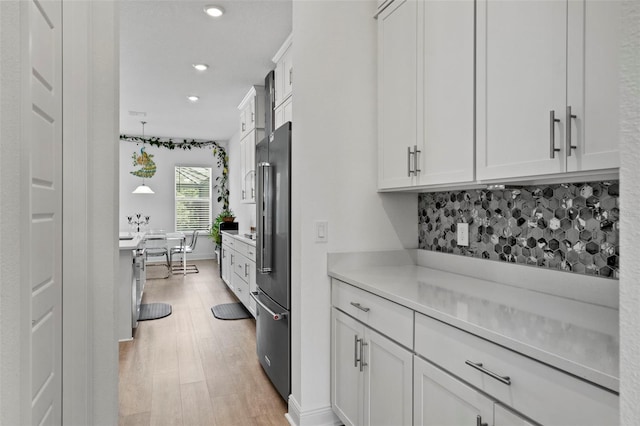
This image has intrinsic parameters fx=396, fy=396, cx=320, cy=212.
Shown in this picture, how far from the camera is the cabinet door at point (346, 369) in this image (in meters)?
1.90

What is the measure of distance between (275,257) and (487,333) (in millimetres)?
1639

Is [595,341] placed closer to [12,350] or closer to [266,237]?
[12,350]

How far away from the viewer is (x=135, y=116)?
664cm

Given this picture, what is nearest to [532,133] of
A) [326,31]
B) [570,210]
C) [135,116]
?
[570,210]

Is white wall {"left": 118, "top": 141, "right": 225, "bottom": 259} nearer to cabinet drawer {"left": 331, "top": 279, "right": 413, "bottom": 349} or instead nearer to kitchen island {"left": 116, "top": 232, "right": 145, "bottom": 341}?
kitchen island {"left": 116, "top": 232, "right": 145, "bottom": 341}

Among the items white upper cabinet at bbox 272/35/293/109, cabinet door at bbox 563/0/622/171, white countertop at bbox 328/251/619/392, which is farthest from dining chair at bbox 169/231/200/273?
cabinet door at bbox 563/0/622/171

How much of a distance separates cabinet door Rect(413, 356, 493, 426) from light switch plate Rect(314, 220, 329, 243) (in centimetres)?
91

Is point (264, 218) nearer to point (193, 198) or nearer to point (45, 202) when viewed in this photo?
point (45, 202)

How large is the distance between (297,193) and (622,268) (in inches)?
73.2

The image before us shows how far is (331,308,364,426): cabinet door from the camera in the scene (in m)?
1.90

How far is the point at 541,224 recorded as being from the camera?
1.66 m

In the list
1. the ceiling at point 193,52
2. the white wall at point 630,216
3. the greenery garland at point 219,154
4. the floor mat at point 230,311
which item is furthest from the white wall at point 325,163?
the greenery garland at point 219,154

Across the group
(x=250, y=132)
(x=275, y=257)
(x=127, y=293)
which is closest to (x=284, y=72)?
(x=250, y=132)

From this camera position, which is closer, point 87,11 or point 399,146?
point 87,11
